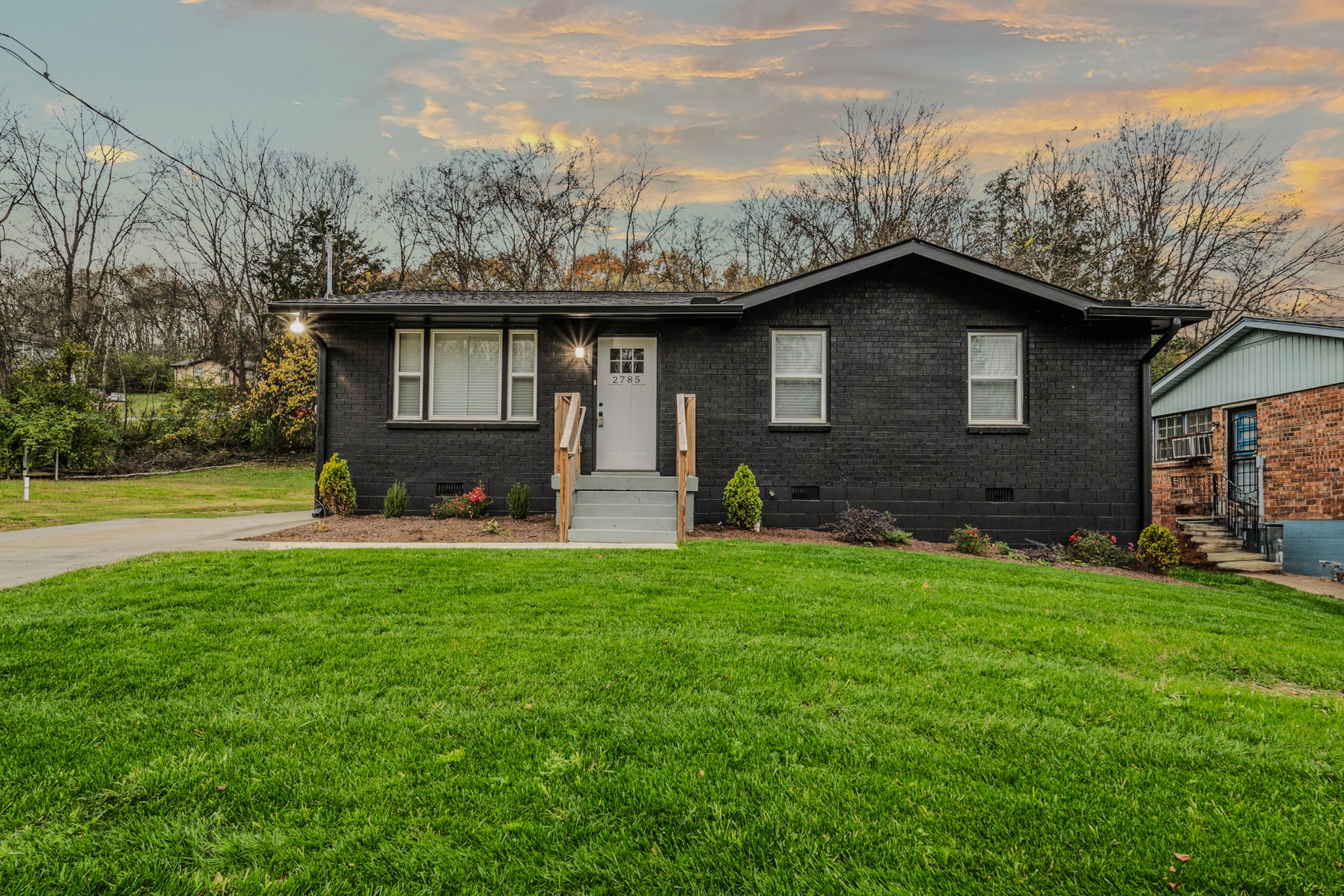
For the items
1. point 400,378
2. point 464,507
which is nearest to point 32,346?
point 400,378

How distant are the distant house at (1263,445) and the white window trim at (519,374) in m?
13.3

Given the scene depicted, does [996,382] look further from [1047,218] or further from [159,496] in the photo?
[159,496]

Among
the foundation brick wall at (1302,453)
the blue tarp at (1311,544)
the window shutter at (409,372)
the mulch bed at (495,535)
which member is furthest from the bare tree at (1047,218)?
the window shutter at (409,372)

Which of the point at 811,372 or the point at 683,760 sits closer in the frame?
→ the point at 683,760

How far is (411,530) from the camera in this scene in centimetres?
866

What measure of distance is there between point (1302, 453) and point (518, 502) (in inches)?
554

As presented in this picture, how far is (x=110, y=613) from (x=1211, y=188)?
1183 inches

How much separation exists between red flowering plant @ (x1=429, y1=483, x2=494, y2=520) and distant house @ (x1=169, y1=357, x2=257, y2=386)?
18.9m

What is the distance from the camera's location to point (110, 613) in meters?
4.11

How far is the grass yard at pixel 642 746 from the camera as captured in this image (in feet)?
6.26

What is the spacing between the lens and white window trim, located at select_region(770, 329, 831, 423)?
33.5ft

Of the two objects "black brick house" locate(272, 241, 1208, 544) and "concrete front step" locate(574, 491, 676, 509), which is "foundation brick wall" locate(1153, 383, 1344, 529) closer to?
"black brick house" locate(272, 241, 1208, 544)

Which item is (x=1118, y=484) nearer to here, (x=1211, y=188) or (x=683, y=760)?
(x=683, y=760)

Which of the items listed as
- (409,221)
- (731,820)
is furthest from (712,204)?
(731,820)
